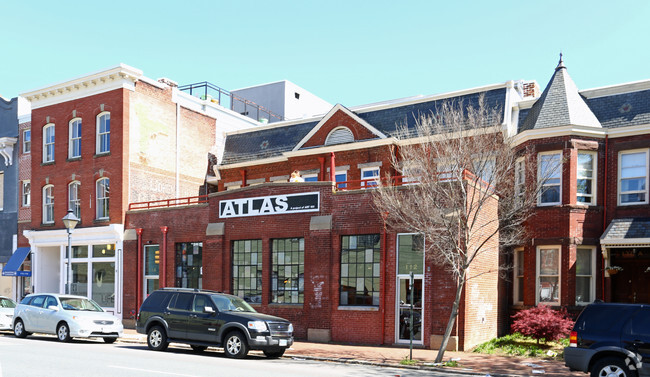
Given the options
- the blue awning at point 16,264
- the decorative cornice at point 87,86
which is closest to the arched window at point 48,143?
the decorative cornice at point 87,86

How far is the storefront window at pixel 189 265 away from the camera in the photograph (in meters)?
24.9

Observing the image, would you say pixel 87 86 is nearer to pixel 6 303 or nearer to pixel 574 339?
pixel 6 303

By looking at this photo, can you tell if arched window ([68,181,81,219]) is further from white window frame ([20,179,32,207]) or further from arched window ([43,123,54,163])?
white window frame ([20,179,32,207])

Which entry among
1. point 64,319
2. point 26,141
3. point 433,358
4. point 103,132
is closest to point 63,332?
point 64,319

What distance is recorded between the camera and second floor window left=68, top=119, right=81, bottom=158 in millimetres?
29266

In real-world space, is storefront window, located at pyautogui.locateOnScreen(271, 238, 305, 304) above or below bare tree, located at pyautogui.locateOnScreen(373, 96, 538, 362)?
below

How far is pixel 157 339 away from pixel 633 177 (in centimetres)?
1597

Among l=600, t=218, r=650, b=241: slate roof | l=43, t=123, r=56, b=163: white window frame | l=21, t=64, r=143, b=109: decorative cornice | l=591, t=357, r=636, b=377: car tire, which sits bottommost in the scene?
l=591, t=357, r=636, b=377: car tire

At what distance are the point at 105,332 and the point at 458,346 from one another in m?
10.9

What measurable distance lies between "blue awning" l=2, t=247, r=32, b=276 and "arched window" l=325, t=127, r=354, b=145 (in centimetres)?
1660

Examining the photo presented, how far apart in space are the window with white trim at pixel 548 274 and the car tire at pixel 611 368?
28.0 feet

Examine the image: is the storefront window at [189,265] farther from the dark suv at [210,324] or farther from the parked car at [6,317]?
the dark suv at [210,324]

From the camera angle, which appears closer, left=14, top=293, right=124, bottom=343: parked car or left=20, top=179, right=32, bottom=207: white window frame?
left=14, top=293, right=124, bottom=343: parked car

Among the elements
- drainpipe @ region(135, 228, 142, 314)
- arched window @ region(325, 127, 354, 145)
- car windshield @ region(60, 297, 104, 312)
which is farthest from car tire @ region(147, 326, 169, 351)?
arched window @ region(325, 127, 354, 145)
